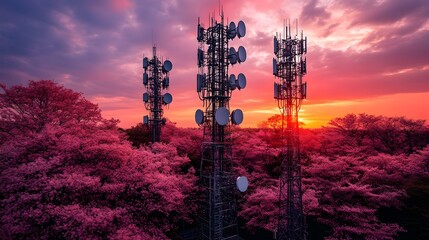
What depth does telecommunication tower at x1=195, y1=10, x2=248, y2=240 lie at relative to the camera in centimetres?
2042

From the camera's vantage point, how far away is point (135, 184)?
15562 mm

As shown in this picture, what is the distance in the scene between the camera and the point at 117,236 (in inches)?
493

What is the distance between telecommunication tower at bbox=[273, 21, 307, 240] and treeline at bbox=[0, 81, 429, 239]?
7.73ft

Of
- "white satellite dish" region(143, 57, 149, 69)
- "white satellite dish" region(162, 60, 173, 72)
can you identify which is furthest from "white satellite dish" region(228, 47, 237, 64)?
"white satellite dish" region(143, 57, 149, 69)

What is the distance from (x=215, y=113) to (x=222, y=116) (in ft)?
2.21

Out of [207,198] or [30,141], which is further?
[207,198]

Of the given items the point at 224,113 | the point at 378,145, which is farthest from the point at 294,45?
the point at 378,145

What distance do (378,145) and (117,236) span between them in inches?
1602

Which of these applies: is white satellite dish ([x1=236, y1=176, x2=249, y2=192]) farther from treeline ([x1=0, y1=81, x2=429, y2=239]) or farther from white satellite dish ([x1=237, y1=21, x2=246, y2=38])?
white satellite dish ([x1=237, y1=21, x2=246, y2=38])

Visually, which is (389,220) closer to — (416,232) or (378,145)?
(416,232)

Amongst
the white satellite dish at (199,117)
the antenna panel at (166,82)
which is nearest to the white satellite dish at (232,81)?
the white satellite dish at (199,117)

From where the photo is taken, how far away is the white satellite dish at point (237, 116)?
20.3 m

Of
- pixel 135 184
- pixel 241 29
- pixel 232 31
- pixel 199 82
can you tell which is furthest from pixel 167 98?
pixel 135 184

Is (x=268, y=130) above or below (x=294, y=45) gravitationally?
below
